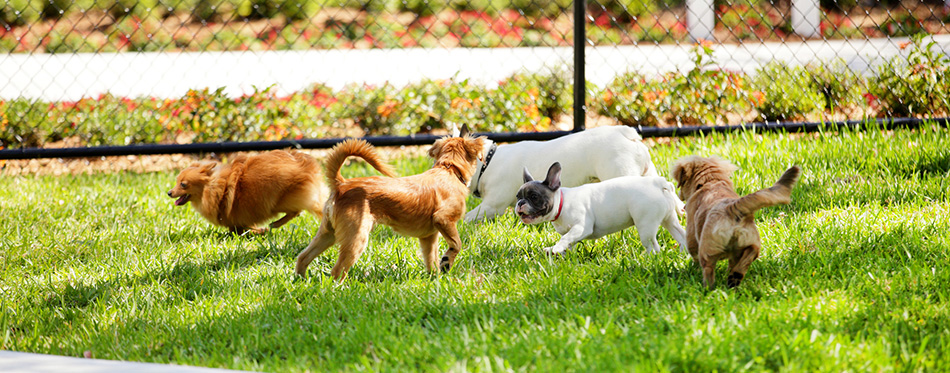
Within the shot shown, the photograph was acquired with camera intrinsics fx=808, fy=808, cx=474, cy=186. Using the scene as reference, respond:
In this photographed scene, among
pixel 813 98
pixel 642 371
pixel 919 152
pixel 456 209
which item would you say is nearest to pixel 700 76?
pixel 813 98

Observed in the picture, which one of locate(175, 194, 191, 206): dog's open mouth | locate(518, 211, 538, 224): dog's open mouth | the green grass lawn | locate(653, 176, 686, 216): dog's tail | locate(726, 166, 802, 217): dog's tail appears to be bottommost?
the green grass lawn

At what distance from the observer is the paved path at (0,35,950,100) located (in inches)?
412

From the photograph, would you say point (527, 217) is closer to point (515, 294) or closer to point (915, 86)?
point (515, 294)

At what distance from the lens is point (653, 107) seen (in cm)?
706

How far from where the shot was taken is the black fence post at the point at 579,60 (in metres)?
6.27

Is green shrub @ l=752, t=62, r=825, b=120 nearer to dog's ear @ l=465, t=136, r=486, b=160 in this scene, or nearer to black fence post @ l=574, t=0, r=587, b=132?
black fence post @ l=574, t=0, r=587, b=132

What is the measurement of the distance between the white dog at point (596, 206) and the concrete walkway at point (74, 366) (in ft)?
5.40

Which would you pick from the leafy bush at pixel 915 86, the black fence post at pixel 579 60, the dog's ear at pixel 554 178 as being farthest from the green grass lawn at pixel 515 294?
the leafy bush at pixel 915 86

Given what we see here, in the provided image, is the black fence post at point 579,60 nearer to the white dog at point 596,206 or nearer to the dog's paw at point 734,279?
the white dog at point 596,206

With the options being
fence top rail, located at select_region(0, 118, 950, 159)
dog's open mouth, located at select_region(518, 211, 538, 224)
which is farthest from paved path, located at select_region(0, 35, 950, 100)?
dog's open mouth, located at select_region(518, 211, 538, 224)

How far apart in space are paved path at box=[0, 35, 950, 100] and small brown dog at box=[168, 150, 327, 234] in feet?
17.6

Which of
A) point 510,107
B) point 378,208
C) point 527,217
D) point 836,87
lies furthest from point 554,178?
point 836,87

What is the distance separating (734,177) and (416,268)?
7.46 feet

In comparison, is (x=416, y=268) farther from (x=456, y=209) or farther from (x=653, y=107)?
(x=653, y=107)
